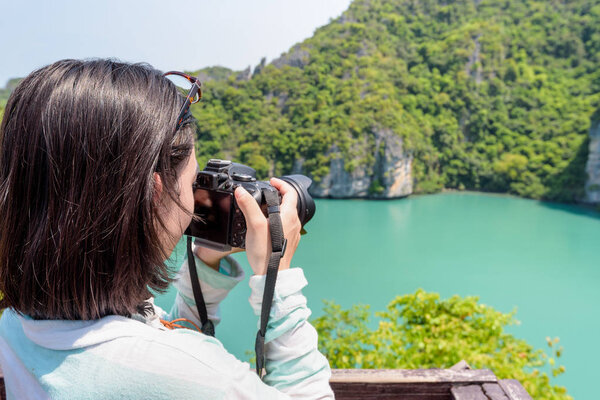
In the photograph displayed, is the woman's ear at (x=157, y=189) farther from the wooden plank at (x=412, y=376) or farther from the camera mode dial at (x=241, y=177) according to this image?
the wooden plank at (x=412, y=376)

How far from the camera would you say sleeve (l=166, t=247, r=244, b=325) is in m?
0.65

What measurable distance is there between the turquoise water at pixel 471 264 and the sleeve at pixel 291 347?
5962 mm

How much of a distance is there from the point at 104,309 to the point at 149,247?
7 centimetres

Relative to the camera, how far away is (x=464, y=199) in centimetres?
2012

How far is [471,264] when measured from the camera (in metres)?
11.5

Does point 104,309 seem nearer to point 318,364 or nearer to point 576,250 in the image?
point 318,364

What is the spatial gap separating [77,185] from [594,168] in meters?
21.1

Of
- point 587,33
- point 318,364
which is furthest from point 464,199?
point 318,364

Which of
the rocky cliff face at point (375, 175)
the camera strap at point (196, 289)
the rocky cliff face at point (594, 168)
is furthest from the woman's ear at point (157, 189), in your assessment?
the rocky cliff face at point (594, 168)

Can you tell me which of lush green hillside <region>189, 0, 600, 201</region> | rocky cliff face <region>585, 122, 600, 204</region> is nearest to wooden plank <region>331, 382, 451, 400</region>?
lush green hillside <region>189, 0, 600, 201</region>

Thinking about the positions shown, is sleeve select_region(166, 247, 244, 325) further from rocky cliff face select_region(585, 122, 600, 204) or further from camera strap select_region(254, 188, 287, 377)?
rocky cliff face select_region(585, 122, 600, 204)

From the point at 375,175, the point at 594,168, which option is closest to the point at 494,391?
the point at 375,175

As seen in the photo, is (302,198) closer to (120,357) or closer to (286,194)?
(286,194)

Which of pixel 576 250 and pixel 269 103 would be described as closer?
pixel 576 250
